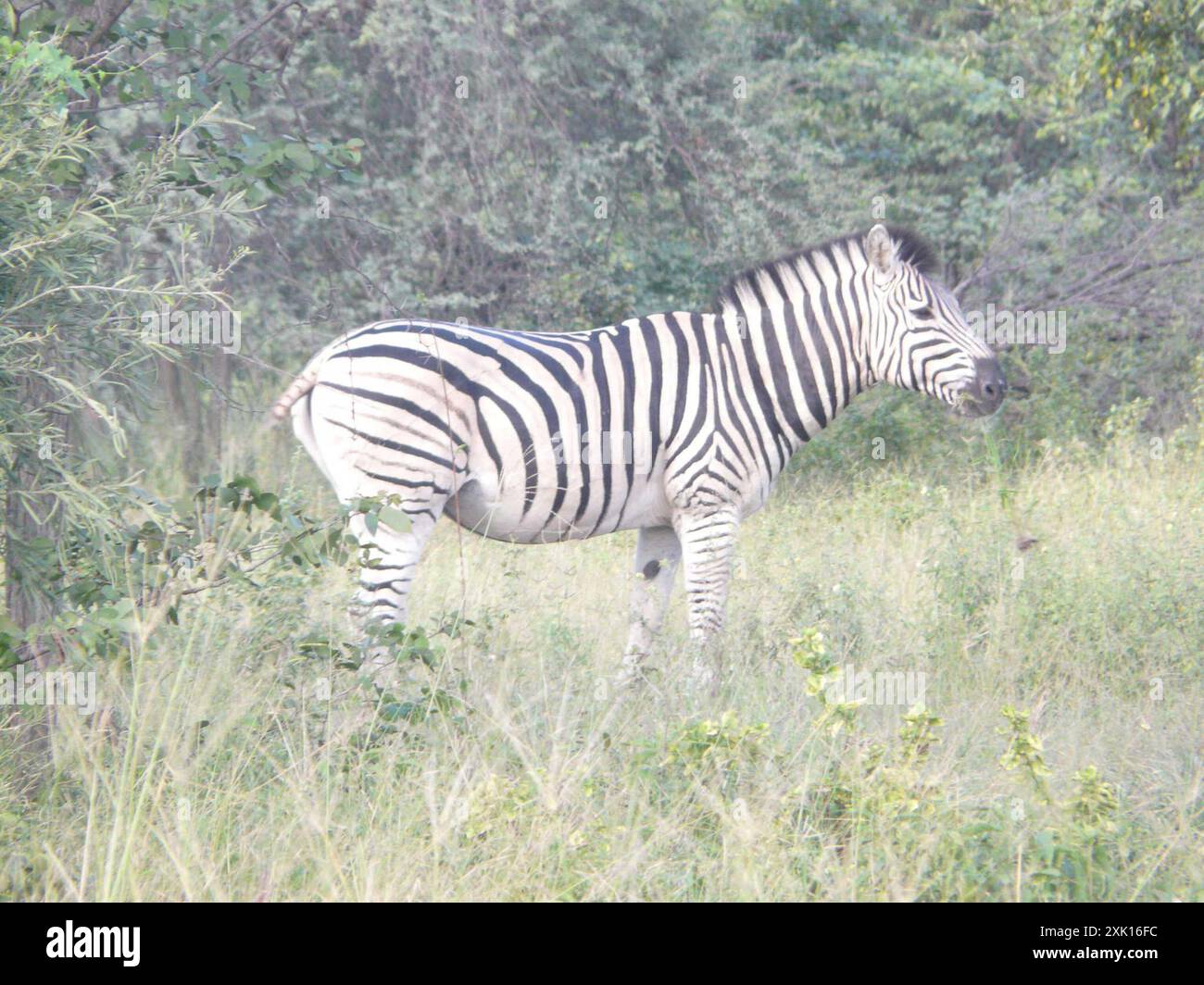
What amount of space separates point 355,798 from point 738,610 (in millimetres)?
2757

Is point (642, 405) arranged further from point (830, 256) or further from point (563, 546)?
point (563, 546)

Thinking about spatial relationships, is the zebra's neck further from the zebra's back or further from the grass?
the grass

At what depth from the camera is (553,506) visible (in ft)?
17.9

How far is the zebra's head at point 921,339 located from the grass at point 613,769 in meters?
1.08

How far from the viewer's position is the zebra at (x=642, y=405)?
5207 mm

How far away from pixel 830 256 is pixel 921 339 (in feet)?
2.00

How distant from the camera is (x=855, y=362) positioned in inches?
236

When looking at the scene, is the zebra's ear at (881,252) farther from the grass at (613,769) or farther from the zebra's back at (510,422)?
the grass at (613,769)

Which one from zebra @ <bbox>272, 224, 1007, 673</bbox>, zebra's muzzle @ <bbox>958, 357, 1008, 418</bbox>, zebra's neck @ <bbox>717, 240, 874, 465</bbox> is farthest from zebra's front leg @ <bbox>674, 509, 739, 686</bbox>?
zebra's muzzle @ <bbox>958, 357, 1008, 418</bbox>

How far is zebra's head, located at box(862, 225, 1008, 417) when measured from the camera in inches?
228

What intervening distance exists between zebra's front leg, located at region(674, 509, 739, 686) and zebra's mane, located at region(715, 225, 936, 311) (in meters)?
1.14

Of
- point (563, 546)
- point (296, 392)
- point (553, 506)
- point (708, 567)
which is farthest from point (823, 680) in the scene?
point (563, 546)

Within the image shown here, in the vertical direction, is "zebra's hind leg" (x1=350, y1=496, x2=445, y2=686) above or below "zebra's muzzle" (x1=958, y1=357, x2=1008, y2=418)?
below
